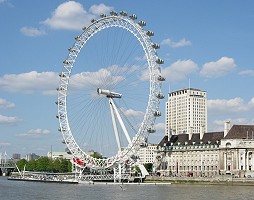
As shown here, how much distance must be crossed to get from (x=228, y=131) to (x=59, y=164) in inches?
2535

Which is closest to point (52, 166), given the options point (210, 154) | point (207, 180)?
point (210, 154)

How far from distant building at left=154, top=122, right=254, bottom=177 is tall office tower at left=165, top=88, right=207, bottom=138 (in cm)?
5190

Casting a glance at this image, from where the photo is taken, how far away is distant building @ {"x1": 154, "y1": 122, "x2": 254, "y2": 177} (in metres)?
97.9

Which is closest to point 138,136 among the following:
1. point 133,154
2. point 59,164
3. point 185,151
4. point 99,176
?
point 133,154

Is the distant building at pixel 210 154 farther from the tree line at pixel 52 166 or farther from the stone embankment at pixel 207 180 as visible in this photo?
the tree line at pixel 52 166

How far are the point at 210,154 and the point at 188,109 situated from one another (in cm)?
6614

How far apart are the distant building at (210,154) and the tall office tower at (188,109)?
51.9 meters

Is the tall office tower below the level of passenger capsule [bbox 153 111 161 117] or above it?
above

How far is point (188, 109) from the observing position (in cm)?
17100

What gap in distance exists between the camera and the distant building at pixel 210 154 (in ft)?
321

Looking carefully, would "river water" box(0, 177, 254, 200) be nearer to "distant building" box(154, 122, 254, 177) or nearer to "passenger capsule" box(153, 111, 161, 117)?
"passenger capsule" box(153, 111, 161, 117)

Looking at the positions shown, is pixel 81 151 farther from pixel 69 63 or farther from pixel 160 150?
pixel 160 150

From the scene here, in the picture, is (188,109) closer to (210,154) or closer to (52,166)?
(52,166)

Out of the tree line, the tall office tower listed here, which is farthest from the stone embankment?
the tall office tower
